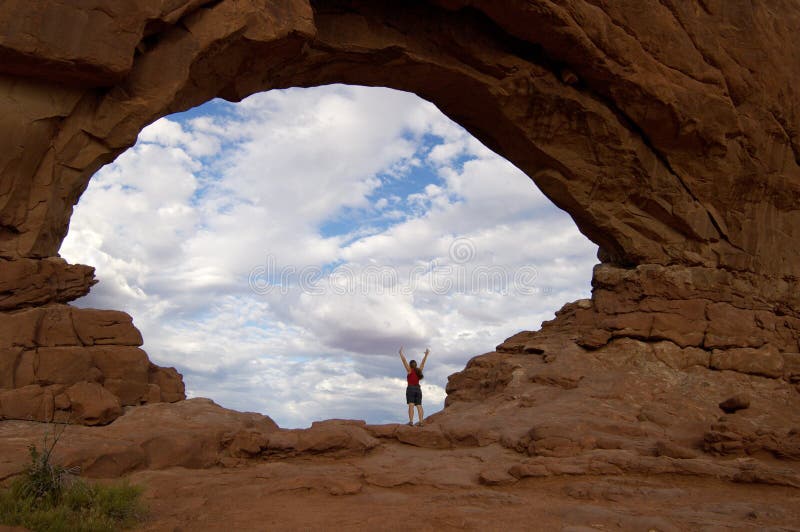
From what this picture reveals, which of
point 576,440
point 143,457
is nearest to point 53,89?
point 143,457

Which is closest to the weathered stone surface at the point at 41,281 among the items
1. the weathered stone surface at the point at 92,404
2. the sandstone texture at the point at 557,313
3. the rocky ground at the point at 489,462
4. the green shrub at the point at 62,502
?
the sandstone texture at the point at 557,313

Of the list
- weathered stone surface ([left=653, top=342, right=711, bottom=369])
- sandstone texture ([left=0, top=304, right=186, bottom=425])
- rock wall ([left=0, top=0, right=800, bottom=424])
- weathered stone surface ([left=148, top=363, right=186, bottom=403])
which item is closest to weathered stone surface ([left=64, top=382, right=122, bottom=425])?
sandstone texture ([left=0, top=304, right=186, bottom=425])

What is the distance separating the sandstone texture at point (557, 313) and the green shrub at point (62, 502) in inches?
18.3

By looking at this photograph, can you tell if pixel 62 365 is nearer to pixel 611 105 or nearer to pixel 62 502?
pixel 62 502

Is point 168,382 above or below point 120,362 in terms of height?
below

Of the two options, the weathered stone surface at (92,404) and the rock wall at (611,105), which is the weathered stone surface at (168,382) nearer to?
the weathered stone surface at (92,404)

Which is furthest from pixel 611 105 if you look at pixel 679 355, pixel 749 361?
pixel 749 361

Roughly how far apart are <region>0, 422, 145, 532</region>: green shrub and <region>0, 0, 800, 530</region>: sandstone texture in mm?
466

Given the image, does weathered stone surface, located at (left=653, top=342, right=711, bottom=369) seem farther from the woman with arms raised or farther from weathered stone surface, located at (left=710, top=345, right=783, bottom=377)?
the woman with arms raised

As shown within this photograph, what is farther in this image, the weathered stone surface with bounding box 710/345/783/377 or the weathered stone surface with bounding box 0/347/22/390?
the weathered stone surface with bounding box 710/345/783/377

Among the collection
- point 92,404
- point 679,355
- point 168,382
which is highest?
point 679,355

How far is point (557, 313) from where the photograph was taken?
56.6ft

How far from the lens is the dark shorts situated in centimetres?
1558

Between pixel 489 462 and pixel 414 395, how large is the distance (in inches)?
219
